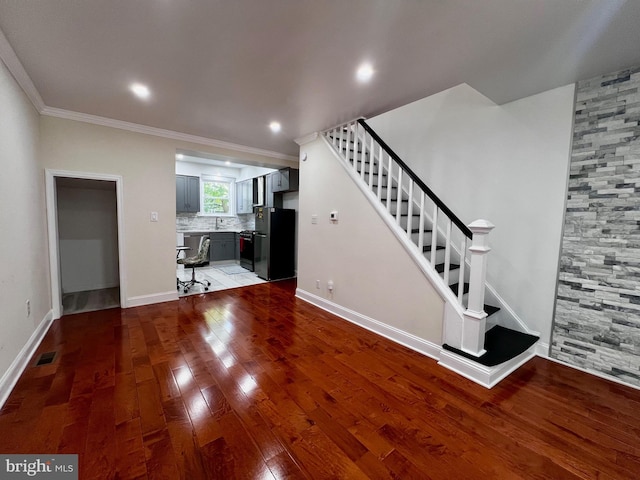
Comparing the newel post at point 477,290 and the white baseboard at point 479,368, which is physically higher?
the newel post at point 477,290

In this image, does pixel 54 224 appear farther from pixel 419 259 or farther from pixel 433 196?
pixel 433 196

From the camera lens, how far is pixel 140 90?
2576mm

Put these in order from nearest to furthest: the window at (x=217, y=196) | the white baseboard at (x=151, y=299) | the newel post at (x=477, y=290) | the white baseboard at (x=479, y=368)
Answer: the white baseboard at (x=479, y=368), the newel post at (x=477, y=290), the white baseboard at (x=151, y=299), the window at (x=217, y=196)

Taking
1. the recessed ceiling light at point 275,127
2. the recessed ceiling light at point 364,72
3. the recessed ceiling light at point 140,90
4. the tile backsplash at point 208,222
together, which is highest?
the recessed ceiling light at point 275,127

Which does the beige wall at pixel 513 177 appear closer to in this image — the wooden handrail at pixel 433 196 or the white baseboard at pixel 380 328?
the wooden handrail at pixel 433 196

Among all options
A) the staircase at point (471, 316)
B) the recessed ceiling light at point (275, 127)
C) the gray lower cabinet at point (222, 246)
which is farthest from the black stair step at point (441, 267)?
the gray lower cabinet at point (222, 246)

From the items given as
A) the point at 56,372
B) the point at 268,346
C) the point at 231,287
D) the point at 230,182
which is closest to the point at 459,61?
the point at 268,346

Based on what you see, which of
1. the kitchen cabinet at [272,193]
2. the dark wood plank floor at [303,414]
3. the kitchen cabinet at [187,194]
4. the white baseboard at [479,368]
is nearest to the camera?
the dark wood plank floor at [303,414]

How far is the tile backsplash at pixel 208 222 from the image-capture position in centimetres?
694

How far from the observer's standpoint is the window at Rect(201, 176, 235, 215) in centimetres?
732

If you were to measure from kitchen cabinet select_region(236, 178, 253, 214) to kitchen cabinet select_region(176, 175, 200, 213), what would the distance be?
1.09m

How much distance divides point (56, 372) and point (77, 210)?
10.9ft

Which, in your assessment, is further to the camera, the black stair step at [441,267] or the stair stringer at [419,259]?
the black stair step at [441,267]

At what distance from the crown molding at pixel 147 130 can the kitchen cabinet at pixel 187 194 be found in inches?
118
